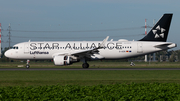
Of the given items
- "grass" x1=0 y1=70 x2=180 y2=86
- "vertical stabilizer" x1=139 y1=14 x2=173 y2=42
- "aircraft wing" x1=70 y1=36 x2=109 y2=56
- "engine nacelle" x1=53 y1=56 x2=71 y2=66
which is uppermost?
"vertical stabilizer" x1=139 y1=14 x2=173 y2=42

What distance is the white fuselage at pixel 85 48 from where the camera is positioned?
4112 cm

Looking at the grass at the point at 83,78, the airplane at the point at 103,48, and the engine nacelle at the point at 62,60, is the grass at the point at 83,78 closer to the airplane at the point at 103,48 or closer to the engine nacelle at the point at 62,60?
the engine nacelle at the point at 62,60

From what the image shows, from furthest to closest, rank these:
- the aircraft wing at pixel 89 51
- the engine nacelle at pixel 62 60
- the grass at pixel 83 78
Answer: the aircraft wing at pixel 89 51 < the engine nacelle at pixel 62 60 < the grass at pixel 83 78

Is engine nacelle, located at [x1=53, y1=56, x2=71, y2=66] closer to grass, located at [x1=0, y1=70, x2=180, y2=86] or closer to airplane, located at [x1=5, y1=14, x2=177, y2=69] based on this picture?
airplane, located at [x1=5, y1=14, x2=177, y2=69]

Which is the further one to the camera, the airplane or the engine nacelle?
the airplane

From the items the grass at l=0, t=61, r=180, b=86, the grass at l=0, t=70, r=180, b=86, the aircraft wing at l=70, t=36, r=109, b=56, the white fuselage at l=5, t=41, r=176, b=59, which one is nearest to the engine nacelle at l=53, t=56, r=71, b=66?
the aircraft wing at l=70, t=36, r=109, b=56

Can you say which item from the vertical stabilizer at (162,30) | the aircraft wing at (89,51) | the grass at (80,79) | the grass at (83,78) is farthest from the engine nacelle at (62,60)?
the vertical stabilizer at (162,30)

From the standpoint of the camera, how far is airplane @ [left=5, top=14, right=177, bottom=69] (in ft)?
134

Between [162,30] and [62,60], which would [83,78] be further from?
[162,30]

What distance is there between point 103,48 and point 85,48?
2749 millimetres

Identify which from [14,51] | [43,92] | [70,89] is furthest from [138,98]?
[14,51]

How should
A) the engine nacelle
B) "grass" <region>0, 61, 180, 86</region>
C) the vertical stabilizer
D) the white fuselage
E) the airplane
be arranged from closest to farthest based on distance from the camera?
1. "grass" <region>0, 61, 180, 86</region>
2. the engine nacelle
3. the airplane
4. the white fuselage
5. the vertical stabilizer

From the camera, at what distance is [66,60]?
38281 mm

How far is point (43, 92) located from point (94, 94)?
2.69 m
